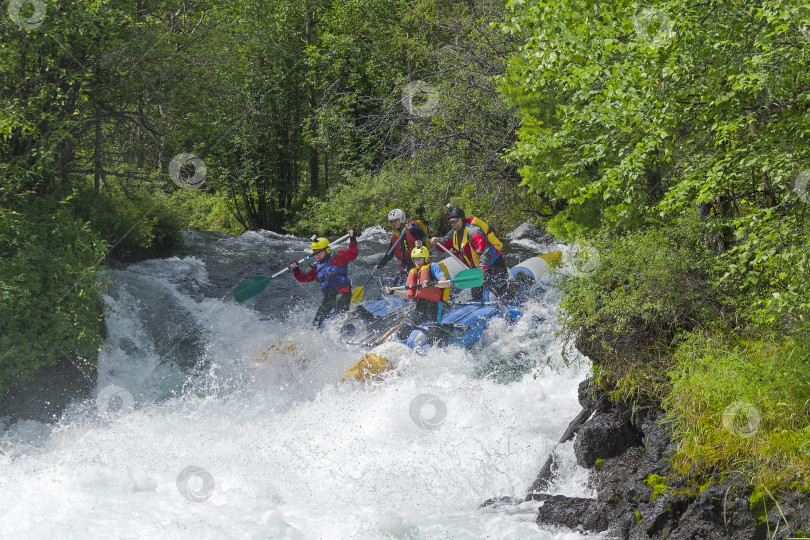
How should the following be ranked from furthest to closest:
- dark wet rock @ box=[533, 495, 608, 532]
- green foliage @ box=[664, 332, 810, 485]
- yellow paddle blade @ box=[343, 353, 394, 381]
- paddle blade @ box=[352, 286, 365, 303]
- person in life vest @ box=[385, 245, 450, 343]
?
paddle blade @ box=[352, 286, 365, 303], person in life vest @ box=[385, 245, 450, 343], yellow paddle blade @ box=[343, 353, 394, 381], dark wet rock @ box=[533, 495, 608, 532], green foliage @ box=[664, 332, 810, 485]

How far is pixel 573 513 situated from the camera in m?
4.61

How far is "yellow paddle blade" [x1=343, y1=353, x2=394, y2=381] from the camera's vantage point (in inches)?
303

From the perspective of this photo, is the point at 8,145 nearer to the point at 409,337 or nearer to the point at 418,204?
the point at 409,337

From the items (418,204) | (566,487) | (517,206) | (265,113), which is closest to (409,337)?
(566,487)

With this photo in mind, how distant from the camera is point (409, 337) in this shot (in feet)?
27.5

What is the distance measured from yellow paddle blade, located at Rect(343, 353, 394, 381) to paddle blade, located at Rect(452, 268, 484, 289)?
64.3 inches

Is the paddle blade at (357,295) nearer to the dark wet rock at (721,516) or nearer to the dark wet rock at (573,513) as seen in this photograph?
the dark wet rock at (573,513)

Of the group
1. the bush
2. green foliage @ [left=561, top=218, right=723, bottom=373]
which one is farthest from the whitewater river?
the bush

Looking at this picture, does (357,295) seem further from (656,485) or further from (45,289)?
(656,485)

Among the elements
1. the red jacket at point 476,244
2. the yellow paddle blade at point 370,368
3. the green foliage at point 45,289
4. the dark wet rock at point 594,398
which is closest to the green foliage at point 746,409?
the dark wet rock at point 594,398

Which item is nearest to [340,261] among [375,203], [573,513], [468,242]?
[468,242]

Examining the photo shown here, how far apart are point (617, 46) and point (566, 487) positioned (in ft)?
11.0

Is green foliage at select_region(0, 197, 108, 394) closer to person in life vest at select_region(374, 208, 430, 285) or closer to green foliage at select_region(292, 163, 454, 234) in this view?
person in life vest at select_region(374, 208, 430, 285)

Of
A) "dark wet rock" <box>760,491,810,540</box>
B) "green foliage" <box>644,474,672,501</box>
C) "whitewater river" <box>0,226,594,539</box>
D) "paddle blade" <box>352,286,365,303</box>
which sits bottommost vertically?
"whitewater river" <box>0,226,594,539</box>
